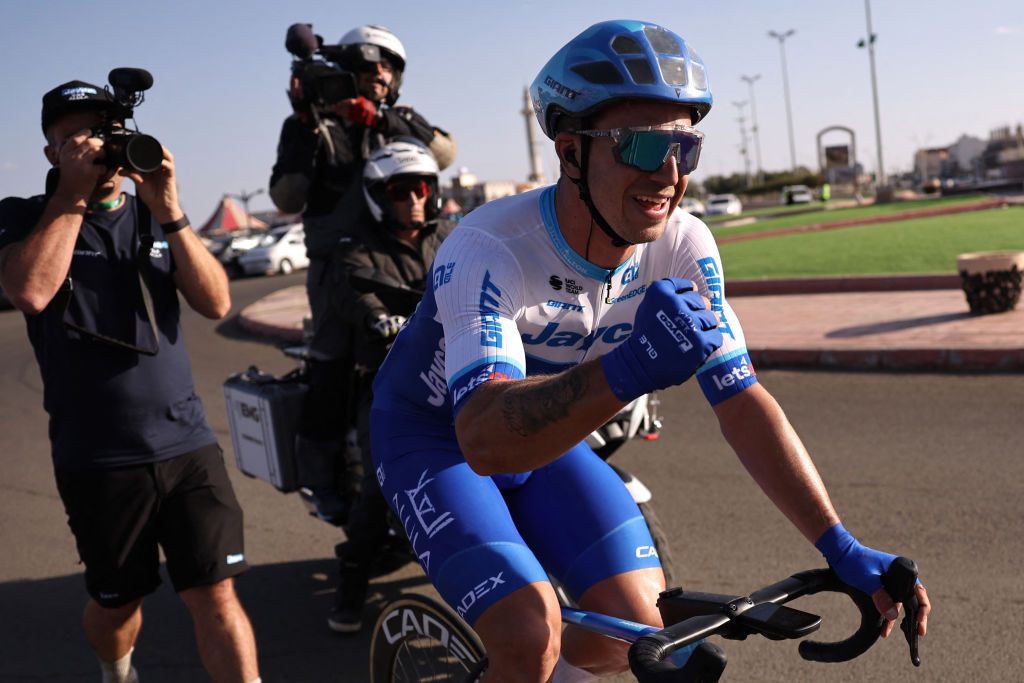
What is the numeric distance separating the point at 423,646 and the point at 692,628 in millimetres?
1218

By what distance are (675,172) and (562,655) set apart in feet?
4.51

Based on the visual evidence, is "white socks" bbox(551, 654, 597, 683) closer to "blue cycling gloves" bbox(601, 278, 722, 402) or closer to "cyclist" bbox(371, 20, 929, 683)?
"cyclist" bbox(371, 20, 929, 683)

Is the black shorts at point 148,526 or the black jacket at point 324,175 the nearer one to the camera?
the black shorts at point 148,526

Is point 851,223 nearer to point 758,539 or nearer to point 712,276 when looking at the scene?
point 758,539

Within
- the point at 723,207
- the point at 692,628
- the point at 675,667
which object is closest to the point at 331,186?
the point at 692,628

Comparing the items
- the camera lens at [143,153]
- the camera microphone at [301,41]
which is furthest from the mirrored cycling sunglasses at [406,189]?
the camera lens at [143,153]

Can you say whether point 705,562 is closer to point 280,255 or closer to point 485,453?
point 485,453

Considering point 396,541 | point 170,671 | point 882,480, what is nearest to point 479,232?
point 396,541

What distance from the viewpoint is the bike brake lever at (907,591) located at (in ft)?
7.75

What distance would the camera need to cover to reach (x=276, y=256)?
34.2 m

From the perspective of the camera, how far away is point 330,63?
5723 millimetres

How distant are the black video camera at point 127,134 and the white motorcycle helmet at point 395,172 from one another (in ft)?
4.86

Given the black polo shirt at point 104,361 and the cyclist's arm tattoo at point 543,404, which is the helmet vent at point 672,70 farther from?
the black polo shirt at point 104,361

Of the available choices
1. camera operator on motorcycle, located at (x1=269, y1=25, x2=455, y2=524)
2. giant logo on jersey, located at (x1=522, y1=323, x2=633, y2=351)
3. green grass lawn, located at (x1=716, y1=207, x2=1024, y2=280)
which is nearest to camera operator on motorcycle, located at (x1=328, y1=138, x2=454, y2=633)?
camera operator on motorcycle, located at (x1=269, y1=25, x2=455, y2=524)
